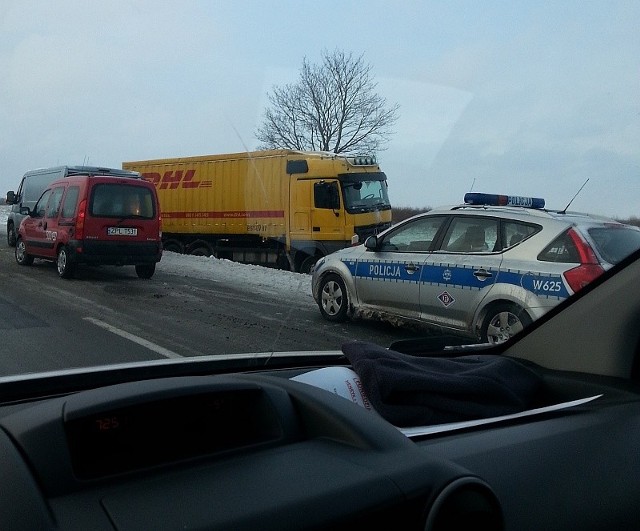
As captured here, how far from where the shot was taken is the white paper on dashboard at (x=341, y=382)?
2205 millimetres

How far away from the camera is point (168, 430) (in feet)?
4.95

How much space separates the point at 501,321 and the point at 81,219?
31.2 feet

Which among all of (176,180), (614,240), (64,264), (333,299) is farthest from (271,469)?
(176,180)

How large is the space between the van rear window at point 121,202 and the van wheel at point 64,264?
2.94 feet

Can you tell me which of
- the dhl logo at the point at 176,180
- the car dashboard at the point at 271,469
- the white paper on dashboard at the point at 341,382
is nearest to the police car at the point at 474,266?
the white paper on dashboard at the point at 341,382

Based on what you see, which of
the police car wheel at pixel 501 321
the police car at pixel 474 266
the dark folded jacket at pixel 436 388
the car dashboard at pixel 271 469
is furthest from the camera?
the police car wheel at pixel 501 321

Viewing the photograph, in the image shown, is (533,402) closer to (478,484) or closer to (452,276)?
(478,484)

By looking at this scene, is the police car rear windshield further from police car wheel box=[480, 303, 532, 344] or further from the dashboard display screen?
the dashboard display screen

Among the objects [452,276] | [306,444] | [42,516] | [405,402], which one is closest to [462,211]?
[452,276]

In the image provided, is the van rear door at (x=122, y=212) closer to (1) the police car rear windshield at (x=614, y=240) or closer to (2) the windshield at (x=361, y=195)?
(2) the windshield at (x=361, y=195)

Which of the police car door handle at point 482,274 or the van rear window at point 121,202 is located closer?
the police car door handle at point 482,274

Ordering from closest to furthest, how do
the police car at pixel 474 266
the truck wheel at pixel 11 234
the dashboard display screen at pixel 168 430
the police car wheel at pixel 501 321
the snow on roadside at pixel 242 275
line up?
the dashboard display screen at pixel 168 430 < the police car at pixel 474 266 < the police car wheel at pixel 501 321 < the snow on roadside at pixel 242 275 < the truck wheel at pixel 11 234

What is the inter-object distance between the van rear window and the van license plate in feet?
0.91

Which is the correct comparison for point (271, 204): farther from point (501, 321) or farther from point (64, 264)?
point (501, 321)
